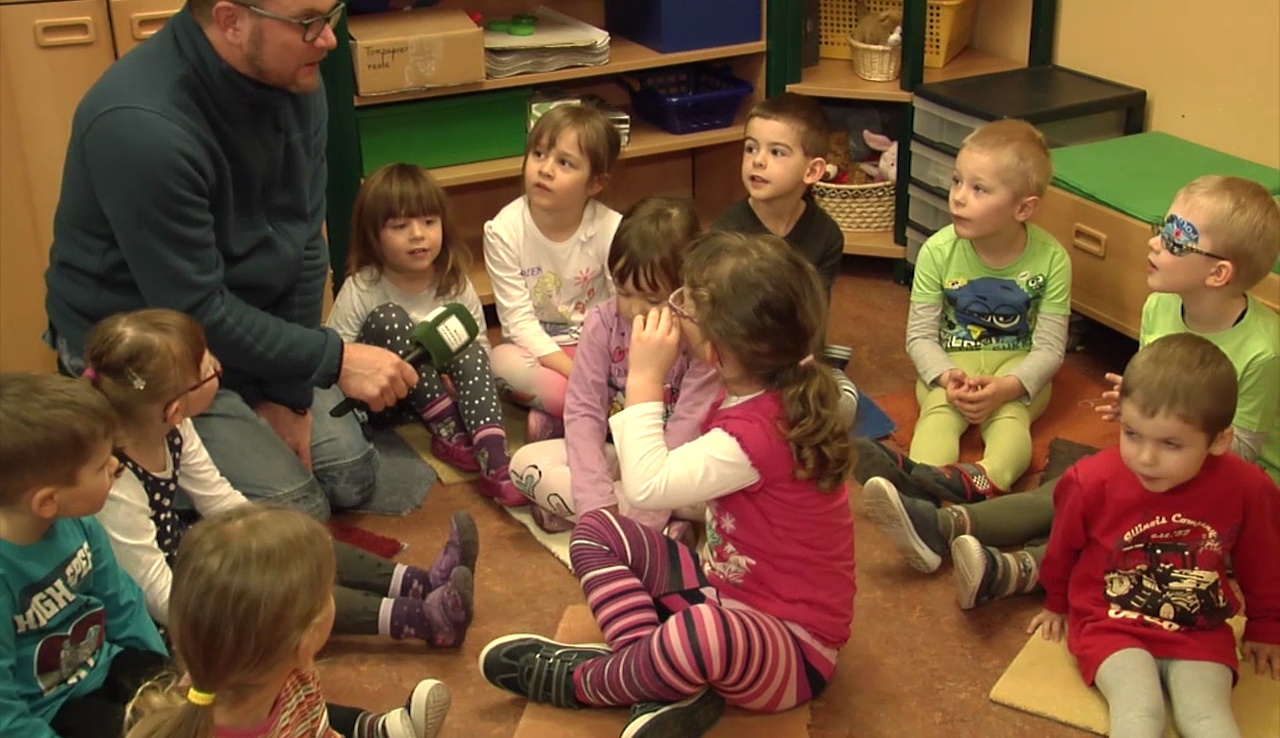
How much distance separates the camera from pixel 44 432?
5.08 feet

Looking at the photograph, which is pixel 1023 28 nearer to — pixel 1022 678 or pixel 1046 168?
Result: pixel 1046 168

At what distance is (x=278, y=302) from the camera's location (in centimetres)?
239

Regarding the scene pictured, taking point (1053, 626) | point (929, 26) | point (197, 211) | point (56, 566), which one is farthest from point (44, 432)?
point (929, 26)

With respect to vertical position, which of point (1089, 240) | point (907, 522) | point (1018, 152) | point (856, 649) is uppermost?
point (1018, 152)

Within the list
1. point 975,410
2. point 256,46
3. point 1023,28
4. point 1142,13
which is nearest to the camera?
point 256,46

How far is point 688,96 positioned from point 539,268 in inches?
31.8

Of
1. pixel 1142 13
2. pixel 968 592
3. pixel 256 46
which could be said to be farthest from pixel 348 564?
pixel 1142 13

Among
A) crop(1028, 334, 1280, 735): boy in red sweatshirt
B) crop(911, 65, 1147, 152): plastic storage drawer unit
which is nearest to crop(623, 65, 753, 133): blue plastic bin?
crop(911, 65, 1147, 152): plastic storage drawer unit

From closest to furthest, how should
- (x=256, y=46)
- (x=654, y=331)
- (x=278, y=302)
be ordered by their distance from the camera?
(x=654, y=331) < (x=256, y=46) < (x=278, y=302)

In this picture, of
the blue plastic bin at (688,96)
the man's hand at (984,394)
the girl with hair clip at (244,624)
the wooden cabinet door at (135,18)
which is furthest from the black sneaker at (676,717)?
the blue plastic bin at (688,96)

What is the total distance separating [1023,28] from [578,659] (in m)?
2.36

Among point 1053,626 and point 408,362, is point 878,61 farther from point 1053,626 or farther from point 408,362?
point 1053,626

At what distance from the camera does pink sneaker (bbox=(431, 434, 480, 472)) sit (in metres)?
2.65

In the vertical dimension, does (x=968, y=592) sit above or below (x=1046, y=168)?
below
